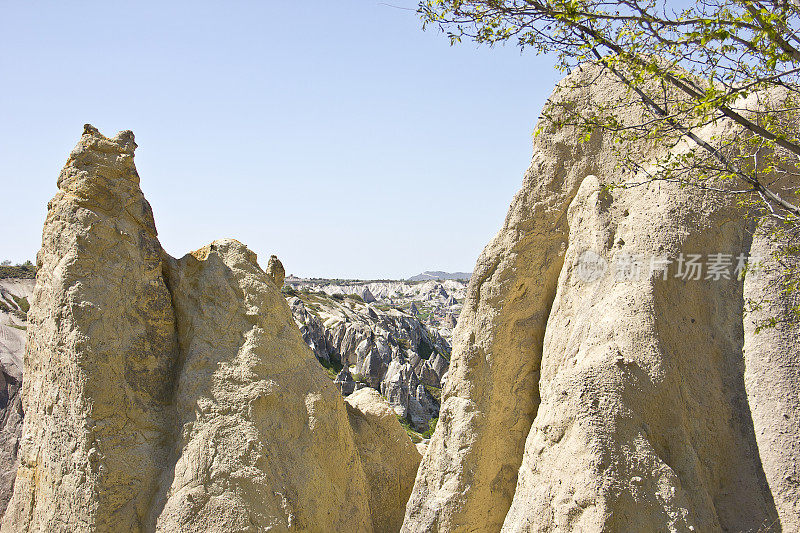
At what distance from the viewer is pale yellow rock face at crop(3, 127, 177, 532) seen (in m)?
7.82

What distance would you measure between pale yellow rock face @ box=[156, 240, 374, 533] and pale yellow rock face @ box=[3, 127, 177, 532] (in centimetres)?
40

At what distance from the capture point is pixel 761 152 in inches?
289

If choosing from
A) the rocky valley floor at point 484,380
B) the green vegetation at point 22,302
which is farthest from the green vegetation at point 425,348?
the rocky valley floor at point 484,380

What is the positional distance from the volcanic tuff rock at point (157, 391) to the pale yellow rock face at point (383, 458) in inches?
27.8

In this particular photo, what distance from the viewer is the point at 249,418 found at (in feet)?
27.9

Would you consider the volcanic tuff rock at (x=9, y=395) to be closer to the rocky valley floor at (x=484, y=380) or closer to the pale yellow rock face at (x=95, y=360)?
the pale yellow rock face at (x=95, y=360)

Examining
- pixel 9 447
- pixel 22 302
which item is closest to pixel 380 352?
pixel 22 302

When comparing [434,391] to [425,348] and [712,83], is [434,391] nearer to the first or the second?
[425,348]

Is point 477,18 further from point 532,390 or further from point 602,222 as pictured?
point 532,390

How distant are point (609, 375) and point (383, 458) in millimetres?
5284

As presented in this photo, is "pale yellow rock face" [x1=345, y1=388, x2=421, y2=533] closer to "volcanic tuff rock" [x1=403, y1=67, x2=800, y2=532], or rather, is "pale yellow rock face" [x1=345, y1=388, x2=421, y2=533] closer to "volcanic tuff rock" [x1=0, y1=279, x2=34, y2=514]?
"volcanic tuff rock" [x1=403, y1=67, x2=800, y2=532]

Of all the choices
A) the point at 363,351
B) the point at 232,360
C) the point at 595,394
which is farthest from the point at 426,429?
the point at 595,394

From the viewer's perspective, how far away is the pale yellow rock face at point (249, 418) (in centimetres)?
797

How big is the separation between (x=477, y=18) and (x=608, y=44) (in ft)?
4.30
